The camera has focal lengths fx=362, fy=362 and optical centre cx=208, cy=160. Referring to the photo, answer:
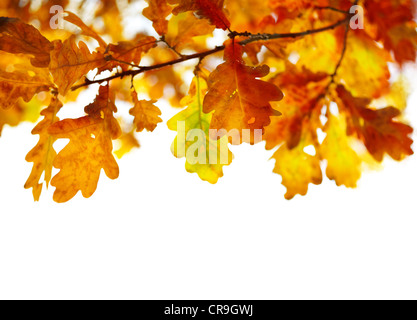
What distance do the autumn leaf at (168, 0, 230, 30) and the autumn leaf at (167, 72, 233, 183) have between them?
0.62 ft

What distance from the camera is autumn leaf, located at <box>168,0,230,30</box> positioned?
78cm

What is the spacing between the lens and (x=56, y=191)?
2.86ft

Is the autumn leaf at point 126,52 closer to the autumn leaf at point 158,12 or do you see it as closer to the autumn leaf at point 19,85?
the autumn leaf at point 158,12

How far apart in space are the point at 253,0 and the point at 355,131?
577 mm

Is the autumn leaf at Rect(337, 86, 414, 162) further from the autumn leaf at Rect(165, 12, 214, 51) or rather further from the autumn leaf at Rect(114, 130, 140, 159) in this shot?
the autumn leaf at Rect(114, 130, 140, 159)

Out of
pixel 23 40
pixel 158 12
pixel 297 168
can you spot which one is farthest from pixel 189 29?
pixel 297 168

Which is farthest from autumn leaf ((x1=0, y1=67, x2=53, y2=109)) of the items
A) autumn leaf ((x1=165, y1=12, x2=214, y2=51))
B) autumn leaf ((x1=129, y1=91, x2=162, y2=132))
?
autumn leaf ((x1=165, y1=12, x2=214, y2=51))

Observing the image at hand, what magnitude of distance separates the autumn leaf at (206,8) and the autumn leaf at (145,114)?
249 mm

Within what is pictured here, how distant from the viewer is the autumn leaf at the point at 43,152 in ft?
3.00

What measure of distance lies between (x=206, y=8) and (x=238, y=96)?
20cm

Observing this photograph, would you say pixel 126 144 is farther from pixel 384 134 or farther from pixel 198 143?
Result: pixel 384 134

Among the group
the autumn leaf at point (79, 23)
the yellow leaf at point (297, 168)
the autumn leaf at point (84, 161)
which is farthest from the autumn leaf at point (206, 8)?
the yellow leaf at point (297, 168)
